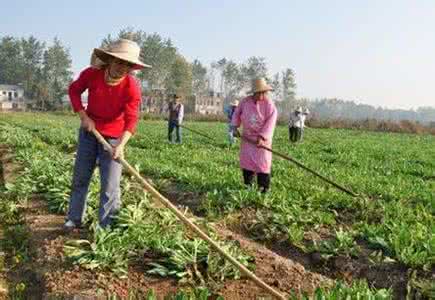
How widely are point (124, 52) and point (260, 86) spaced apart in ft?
11.7

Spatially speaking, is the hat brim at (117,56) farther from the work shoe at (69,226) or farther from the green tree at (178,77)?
the green tree at (178,77)

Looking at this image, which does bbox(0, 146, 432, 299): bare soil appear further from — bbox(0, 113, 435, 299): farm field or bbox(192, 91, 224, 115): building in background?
bbox(192, 91, 224, 115): building in background

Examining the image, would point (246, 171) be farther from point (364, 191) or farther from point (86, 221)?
point (86, 221)

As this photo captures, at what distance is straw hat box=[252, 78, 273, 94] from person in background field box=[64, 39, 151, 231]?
3201 mm

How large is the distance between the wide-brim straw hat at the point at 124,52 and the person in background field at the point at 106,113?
0.02 m

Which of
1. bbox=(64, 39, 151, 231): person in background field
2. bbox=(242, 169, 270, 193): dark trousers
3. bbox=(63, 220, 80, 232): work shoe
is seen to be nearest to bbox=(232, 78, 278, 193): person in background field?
bbox=(242, 169, 270, 193): dark trousers

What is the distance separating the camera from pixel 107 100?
219 inches

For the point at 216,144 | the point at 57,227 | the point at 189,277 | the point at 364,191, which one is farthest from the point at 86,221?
the point at 216,144

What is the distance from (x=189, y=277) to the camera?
4.69 meters

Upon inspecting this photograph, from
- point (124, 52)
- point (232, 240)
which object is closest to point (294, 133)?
point (232, 240)

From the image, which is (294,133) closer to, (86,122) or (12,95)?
(86,122)

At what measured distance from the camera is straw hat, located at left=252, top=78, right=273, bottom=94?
8.47m

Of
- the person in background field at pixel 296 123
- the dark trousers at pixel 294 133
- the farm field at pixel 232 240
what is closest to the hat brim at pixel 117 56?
the farm field at pixel 232 240

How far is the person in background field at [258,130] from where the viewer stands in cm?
848
